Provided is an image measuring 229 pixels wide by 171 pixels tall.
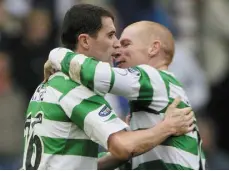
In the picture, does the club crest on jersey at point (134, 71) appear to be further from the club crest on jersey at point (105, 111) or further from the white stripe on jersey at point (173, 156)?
the white stripe on jersey at point (173, 156)

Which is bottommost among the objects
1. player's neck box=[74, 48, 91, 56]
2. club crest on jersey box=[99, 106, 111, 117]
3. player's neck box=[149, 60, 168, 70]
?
club crest on jersey box=[99, 106, 111, 117]

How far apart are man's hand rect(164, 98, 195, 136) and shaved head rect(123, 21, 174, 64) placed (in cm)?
46

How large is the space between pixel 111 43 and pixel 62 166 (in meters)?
0.92

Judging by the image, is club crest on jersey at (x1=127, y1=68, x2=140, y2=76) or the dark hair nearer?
club crest on jersey at (x1=127, y1=68, x2=140, y2=76)

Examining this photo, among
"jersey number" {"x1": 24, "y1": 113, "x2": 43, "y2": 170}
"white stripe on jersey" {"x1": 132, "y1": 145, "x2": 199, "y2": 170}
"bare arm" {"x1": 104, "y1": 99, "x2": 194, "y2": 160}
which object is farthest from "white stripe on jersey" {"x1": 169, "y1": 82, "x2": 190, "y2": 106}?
"jersey number" {"x1": 24, "y1": 113, "x2": 43, "y2": 170}

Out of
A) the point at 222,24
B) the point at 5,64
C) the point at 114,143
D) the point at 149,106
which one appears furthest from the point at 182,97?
the point at 222,24

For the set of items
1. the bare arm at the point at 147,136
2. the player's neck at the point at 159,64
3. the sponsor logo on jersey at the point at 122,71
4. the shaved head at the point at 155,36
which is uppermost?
the shaved head at the point at 155,36

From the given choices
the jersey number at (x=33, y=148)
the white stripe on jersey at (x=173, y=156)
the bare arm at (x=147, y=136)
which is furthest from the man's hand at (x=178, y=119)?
the jersey number at (x=33, y=148)

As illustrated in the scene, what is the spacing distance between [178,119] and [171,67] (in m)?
4.96

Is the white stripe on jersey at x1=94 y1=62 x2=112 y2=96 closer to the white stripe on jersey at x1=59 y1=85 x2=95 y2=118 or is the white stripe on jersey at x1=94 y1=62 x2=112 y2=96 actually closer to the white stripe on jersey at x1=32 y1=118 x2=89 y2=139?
the white stripe on jersey at x1=59 y1=85 x2=95 y2=118

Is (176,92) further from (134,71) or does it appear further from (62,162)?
(62,162)

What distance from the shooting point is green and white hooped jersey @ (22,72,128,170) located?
629 centimetres

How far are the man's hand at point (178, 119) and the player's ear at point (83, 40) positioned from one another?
0.68 meters

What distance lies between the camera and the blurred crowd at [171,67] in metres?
10.6
